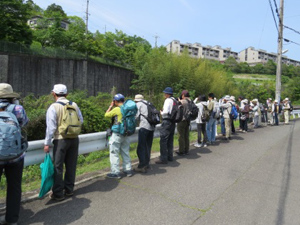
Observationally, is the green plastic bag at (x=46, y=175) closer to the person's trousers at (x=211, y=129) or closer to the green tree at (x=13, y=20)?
the person's trousers at (x=211, y=129)

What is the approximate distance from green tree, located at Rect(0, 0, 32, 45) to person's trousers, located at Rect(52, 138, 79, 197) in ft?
73.3

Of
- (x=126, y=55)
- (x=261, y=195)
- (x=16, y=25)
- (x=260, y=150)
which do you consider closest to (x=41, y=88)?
(x=16, y=25)

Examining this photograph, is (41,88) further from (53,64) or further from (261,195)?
(261,195)

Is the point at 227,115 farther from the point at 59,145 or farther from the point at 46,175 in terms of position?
the point at 46,175

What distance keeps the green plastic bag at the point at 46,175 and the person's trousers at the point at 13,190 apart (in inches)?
17.6

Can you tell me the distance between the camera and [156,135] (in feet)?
24.2

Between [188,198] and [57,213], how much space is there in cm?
196

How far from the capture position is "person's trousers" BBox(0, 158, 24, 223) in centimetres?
285

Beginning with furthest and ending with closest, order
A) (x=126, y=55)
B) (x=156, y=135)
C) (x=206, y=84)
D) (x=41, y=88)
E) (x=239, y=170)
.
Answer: (x=126, y=55)
(x=41, y=88)
(x=206, y=84)
(x=156, y=135)
(x=239, y=170)

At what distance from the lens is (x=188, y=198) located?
12.5 ft

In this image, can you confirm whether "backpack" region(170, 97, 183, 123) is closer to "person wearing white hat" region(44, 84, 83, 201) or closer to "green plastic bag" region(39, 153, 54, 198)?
"person wearing white hat" region(44, 84, 83, 201)

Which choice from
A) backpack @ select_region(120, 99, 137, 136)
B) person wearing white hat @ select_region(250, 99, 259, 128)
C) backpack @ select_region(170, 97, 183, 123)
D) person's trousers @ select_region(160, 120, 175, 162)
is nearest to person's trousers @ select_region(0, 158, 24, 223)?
backpack @ select_region(120, 99, 137, 136)

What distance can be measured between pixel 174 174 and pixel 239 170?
5.27ft

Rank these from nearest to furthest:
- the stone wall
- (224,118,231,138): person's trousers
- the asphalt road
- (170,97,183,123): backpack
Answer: the asphalt road, (170,97,183,123): backpack, (224,118,231,138): person's trousers, the stone wall
